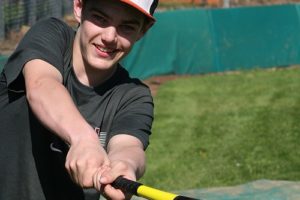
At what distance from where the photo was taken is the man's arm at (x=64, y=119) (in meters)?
2.22

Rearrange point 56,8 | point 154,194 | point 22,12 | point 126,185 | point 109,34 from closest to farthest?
point 154,194 < point 126,185 < point 109,34 < point 22,12 < point 56,8

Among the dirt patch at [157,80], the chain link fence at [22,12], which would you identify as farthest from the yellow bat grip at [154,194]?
the dirt patch at [157,80]

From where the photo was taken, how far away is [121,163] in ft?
7.54

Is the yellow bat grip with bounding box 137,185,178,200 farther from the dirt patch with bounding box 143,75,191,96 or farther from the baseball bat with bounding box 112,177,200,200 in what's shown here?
the dirt patch with bounding box 143,75,191,96

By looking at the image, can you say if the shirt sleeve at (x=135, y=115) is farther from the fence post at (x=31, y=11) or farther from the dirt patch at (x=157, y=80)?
the dirt patch at (x=157, y=80)

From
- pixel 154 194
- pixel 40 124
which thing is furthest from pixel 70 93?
pixel 154 194

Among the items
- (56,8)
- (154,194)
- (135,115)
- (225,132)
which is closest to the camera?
(154,194)

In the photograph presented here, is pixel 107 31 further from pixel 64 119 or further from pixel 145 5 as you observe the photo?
pixel 64 119

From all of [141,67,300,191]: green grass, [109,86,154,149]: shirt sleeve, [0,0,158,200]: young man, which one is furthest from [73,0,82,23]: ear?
[141,67,300,191]: green grass

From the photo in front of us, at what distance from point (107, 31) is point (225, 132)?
6.93 meters

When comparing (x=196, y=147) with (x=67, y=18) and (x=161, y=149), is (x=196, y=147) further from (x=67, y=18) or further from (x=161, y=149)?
(x=67, y=18)

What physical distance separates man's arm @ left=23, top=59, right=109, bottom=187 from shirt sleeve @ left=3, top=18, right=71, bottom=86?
0.13 feet

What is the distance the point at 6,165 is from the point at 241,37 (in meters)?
12.5

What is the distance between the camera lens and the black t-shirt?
284cm
